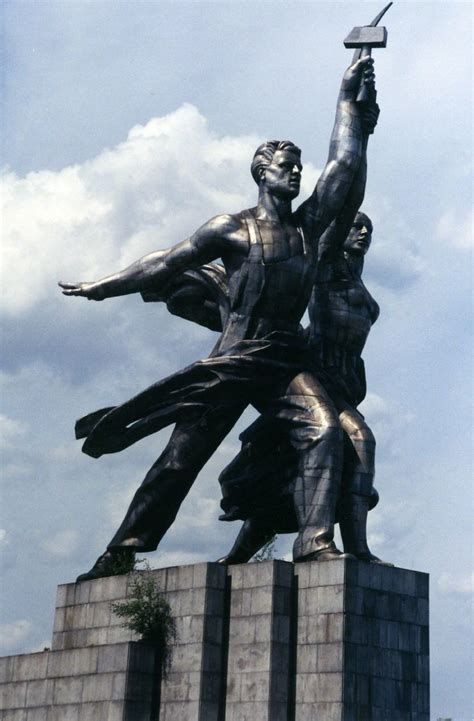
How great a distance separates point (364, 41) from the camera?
17969 millimetres

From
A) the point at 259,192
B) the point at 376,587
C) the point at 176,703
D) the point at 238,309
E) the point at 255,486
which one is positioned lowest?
the point at 176,703

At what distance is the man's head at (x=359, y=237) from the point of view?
18.5 meters

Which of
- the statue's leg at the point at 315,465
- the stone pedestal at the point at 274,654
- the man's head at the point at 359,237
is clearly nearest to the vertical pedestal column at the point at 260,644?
the stone pedestal at the point at 274,654

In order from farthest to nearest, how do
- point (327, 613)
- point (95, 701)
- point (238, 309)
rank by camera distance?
point (238, 309) → point (95, 701) → point (327, 613)

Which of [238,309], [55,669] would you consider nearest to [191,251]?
[238,309]

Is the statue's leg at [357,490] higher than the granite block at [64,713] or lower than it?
higher

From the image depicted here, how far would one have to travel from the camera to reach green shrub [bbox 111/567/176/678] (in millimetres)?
16328

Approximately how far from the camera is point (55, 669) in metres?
17.3

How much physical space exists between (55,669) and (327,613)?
4.11 m

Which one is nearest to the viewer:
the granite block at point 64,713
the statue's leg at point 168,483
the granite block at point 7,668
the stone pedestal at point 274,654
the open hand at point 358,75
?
the stone pedestal at point 274,654

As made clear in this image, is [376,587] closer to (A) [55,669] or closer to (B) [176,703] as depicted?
(B) [176,703]

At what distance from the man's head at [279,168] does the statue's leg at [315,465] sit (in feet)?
8.89

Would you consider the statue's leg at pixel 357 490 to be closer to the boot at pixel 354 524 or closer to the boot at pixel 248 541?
the boot at pixel 354 524

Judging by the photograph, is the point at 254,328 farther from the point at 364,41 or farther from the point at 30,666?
the point at 30,666
